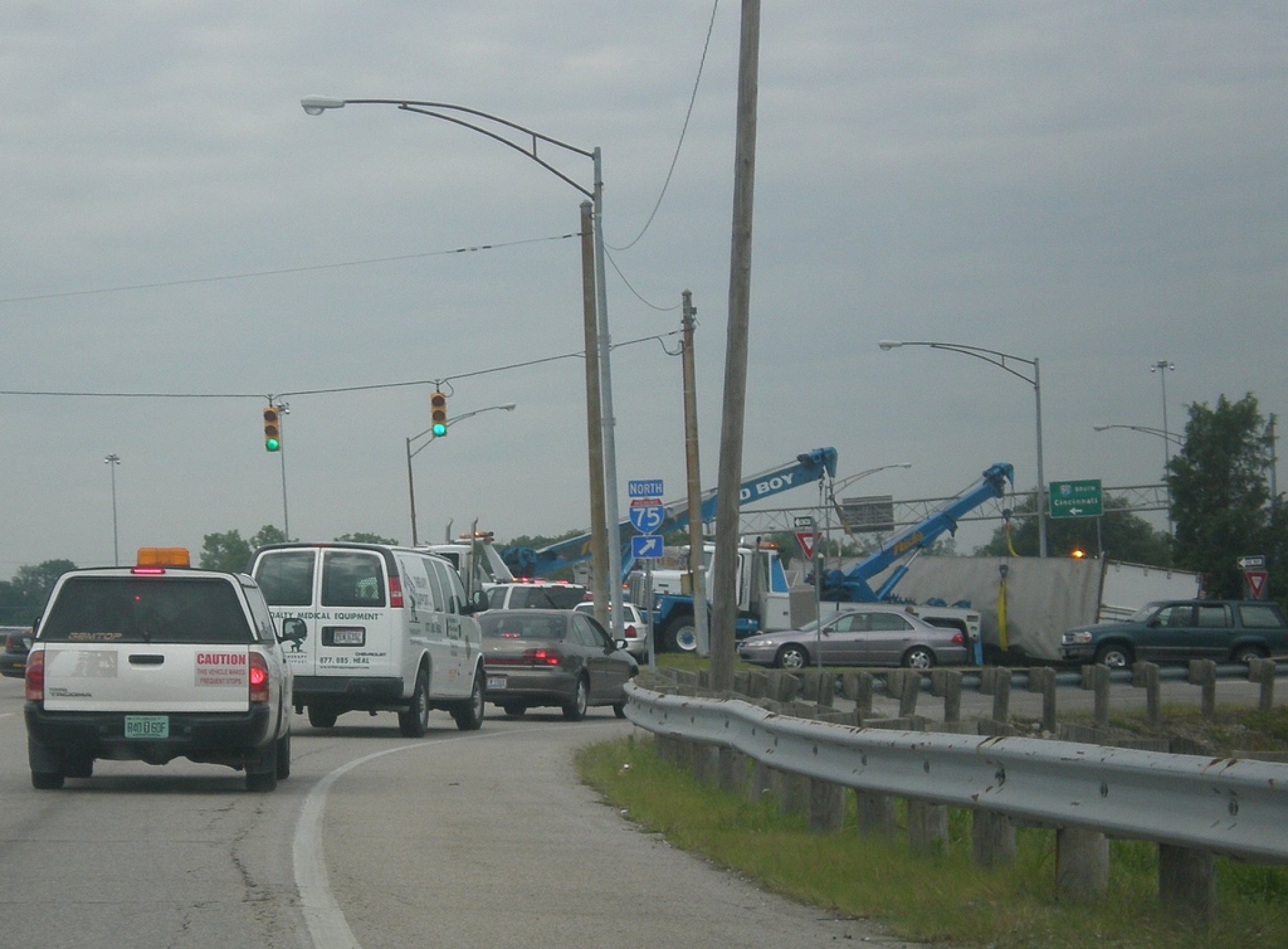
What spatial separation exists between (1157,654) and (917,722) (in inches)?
1268

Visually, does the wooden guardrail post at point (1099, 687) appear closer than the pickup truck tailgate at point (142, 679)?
No

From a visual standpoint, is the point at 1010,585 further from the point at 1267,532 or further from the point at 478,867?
the point at 478,867

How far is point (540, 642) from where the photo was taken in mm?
24094

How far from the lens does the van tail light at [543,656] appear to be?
24.2 meters

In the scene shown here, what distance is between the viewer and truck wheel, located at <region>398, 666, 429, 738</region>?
20.1 metres

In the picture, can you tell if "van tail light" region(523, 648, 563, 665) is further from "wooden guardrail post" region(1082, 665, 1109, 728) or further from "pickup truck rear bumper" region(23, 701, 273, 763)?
"pickup truck rear bumper" region(23, 701, 273, 763)

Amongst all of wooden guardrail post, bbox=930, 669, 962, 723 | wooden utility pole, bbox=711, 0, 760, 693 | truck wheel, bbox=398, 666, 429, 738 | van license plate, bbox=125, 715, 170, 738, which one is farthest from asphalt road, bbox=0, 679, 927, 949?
truck wheel, bbox=398, 666, 429, 738

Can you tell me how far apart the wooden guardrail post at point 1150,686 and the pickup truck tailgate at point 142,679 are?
13.6 m

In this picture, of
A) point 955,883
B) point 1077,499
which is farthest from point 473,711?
point 1077,499

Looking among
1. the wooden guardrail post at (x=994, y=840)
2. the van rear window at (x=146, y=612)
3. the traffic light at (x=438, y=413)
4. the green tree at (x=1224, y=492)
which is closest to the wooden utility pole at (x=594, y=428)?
the traffic light at (x=438, y=413)

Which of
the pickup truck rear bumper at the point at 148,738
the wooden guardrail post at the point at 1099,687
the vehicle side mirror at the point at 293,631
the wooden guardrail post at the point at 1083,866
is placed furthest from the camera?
the wooden guardrail post at the point at 1099,687

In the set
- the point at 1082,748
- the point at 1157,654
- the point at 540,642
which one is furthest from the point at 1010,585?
the point at 1082,748

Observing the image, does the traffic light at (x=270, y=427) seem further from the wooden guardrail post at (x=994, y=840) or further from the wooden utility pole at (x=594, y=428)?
the wooden guardrail post at (x=994, y=840)

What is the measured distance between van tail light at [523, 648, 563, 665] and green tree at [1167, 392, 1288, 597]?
44.7 m
